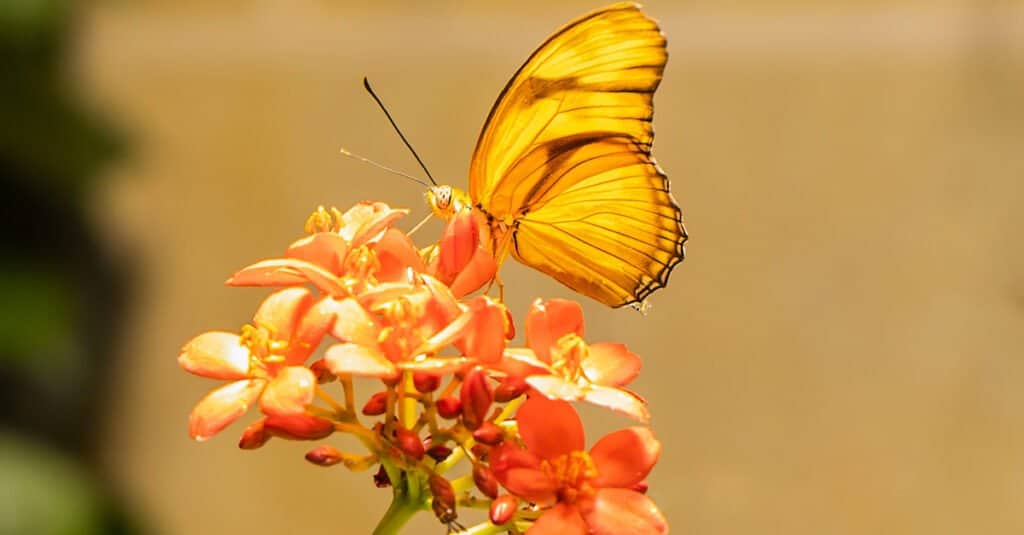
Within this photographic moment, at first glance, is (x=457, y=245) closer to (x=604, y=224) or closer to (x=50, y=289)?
(x=604, y=224)

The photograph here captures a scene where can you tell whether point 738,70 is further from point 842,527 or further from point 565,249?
point 565,249

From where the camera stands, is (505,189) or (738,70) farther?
(738,70)

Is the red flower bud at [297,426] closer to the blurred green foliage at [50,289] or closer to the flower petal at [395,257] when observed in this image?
the flower petal at [395,257]

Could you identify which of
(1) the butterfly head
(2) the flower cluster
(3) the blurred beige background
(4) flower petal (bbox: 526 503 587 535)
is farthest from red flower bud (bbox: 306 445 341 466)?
(3) the blurred beige background

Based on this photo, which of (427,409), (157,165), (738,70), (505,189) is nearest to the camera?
(427,409)

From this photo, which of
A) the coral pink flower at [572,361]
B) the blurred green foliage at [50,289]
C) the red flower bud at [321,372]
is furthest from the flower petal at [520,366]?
the blurred green foliage at [50,289]

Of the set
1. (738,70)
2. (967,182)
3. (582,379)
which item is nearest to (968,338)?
(967,182)
